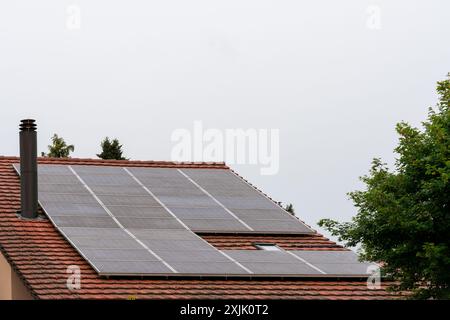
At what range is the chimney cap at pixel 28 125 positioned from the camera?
25.8 meters

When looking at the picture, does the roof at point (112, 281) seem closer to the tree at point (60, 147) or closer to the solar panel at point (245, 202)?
the solar panel at point (245, 202)

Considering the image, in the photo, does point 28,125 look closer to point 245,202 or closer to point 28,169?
point 28,169

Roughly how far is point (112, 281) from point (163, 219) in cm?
415

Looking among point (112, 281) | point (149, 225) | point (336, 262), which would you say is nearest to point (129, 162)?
point (149, 225)

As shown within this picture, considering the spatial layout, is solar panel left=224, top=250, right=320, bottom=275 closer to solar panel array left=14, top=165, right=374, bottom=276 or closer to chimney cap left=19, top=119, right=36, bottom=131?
solar panel array left=14, top=165, right=374, bottom=276

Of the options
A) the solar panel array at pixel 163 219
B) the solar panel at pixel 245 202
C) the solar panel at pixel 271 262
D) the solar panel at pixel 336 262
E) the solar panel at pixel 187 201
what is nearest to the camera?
the solar panel array at pixel 163 219

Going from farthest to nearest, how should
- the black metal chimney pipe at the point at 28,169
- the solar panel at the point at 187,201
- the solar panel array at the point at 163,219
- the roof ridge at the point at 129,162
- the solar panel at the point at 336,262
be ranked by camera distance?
the roof ridge at the point at 129,162 → the solar panel at the point at 187,201 → the black metal chimney pipe at the point at 28,169 → the solar panel at the point at 336,262 → the solar panel array at the point at 163,219

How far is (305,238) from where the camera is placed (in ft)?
Answer: 88.4

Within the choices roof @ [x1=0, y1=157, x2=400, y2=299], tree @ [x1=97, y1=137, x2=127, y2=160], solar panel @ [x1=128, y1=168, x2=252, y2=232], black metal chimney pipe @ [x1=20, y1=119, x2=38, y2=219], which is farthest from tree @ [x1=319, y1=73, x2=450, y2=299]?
tree @ [x1=97, y1=137, x2=127, y2=160]

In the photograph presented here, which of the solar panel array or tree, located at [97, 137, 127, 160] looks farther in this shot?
tree, located at [97, 137, 127, 160]

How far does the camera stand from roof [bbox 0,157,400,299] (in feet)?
70.5

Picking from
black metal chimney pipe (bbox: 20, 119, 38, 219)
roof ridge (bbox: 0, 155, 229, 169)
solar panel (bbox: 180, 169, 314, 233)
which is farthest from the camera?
roof ridge (bbox: 0, 155, 229, 169)

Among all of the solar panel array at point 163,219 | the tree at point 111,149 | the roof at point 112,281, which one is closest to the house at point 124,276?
the roof at point 112,281
